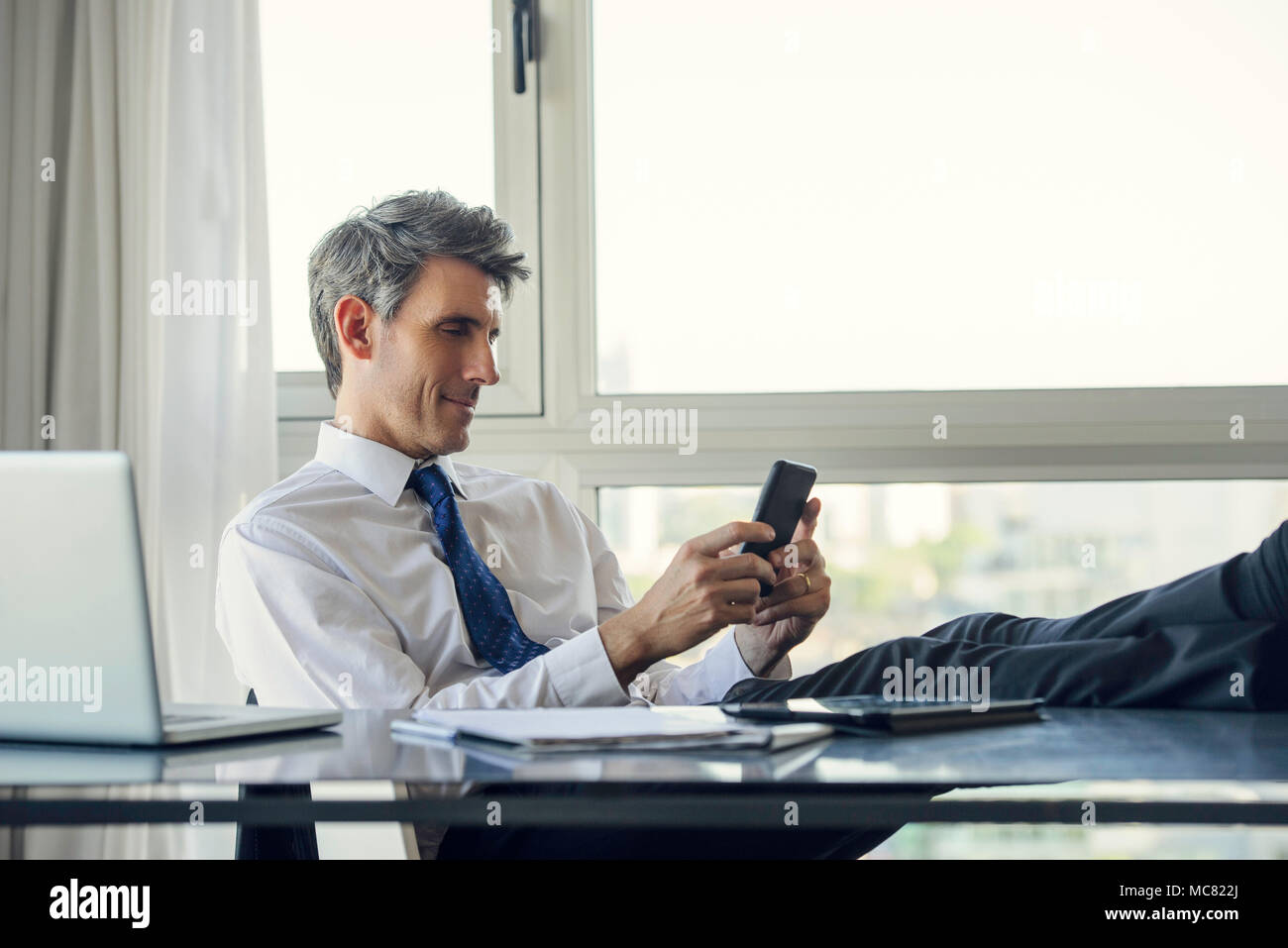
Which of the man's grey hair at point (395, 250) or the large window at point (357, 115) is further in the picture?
the large window at point (357, 115)

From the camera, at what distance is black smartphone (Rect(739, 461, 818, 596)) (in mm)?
1335

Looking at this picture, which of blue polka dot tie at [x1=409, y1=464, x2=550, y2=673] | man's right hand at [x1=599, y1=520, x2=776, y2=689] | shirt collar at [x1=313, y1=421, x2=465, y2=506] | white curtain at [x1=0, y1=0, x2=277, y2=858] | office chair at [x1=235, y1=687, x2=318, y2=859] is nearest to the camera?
office chair at [x1=235, y1=687, x2=318, y2=859]

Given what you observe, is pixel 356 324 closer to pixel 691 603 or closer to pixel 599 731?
pixel 691 603

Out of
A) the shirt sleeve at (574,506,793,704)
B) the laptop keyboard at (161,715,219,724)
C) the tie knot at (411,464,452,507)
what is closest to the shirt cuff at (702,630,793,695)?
the shirt sleeve at (574,506,793,704)

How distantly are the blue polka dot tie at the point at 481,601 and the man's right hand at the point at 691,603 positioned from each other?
26 centimetres

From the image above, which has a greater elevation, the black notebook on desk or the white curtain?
the white curtain

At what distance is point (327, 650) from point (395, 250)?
0.65 metres

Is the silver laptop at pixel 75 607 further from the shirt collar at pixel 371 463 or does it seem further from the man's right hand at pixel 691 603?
the shirt collar at pixel 371 463

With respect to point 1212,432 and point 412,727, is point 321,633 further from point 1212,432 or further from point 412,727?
point 1212,432

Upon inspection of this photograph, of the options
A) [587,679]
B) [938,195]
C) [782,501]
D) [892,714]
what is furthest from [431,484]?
[938,195]

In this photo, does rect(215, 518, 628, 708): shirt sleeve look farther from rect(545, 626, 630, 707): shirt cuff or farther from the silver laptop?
the silver laptop

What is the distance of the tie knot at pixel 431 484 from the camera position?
5.79 feet

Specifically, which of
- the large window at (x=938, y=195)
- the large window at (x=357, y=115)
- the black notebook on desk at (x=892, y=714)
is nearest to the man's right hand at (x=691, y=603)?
the black notebook on desk at (x=892, y=714)

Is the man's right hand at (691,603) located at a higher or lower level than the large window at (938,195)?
lower
